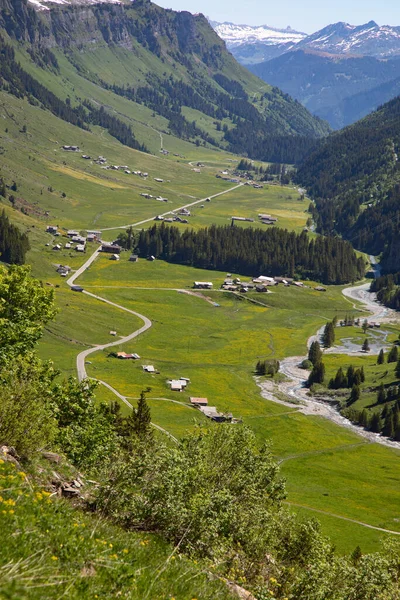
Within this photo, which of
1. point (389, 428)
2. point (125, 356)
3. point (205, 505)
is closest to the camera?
point (205, 505)

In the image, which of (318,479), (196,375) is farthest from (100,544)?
(196,375)

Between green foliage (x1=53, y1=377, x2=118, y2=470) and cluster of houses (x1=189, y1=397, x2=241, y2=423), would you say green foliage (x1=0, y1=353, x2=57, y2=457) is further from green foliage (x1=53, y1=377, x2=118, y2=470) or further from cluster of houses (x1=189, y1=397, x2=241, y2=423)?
cluster of houses (x1=189, y1=397, x2=241, y2=423)

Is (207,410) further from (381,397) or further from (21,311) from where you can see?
(21,311)

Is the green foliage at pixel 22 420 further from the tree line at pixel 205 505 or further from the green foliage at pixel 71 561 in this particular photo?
the green foliage at pixel 71 561

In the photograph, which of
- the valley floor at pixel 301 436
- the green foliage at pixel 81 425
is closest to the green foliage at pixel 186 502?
the green foliage at pixel 81 425

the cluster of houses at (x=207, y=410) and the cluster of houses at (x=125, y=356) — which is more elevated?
the cluster of houses at (x=125, y=356)

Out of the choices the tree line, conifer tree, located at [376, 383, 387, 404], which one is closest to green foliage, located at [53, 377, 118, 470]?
the tree line

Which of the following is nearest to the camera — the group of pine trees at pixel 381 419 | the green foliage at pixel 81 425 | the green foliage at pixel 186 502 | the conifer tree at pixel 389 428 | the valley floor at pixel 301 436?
the green foliage at pixel 186 502

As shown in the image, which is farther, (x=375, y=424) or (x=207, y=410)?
(x=375, y=424)

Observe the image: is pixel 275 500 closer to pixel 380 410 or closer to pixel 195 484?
pixel 195 484

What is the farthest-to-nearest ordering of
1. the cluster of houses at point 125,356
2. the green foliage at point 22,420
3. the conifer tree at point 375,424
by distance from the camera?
the cluster of houses at point 125,356
the conifer tree at point 375,424
the green foliage at point 22,420

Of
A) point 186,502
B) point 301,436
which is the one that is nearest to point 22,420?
point 186,502

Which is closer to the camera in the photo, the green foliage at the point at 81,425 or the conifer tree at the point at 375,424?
the green foliage at the point at 81,425

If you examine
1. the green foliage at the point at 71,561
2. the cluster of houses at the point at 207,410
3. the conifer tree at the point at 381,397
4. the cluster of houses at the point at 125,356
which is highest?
the green foliage at the point at 71,561
